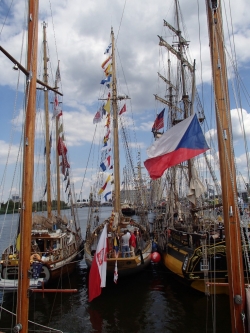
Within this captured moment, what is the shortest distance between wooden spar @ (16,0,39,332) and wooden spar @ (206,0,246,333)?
12.2ft

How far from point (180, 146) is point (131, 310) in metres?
8.40

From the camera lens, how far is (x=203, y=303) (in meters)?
12.9

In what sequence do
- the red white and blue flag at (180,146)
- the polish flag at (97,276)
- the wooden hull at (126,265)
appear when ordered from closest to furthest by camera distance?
the red white and blue flag at (180,146) → the polish flag at (97,276) → the wooden hull at (126,265)

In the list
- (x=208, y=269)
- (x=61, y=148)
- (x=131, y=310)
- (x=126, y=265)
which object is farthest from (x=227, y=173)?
(x=61, y=148)

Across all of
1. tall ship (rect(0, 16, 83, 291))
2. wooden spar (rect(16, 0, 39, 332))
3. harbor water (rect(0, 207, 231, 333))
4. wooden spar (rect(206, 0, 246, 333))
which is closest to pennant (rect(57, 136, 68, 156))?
tall ship (rect(0, 16, 83, 291))

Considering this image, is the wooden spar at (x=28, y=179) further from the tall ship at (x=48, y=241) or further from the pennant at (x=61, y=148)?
the pennant at (x=61, y=148)

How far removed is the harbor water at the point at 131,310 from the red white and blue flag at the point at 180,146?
5114 mm

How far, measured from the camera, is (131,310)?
12.9 metres

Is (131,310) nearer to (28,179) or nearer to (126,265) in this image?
(126,265)

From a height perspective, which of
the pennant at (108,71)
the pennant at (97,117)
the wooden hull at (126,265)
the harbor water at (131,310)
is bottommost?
the harbor water at (131,310)

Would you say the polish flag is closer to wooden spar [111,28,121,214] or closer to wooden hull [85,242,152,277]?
wooden hull [85,242,152,277]

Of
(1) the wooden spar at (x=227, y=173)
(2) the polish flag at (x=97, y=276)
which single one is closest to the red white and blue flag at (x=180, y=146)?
(1) the wooden spar at (x=227, y=173)

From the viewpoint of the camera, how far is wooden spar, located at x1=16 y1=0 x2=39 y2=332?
5662 millimetres

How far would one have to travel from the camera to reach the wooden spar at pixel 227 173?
5.56 m
